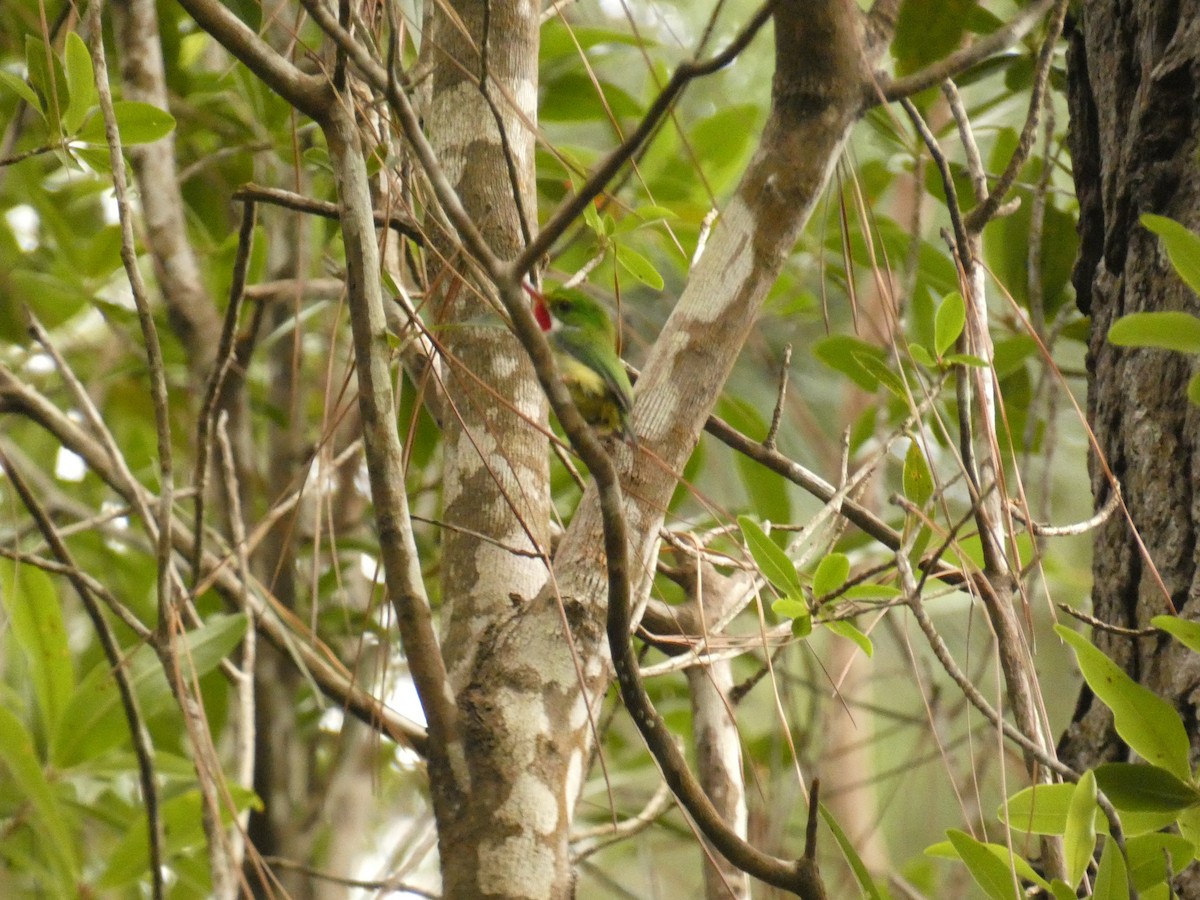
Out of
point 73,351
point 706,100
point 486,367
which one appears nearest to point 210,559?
point 486,367

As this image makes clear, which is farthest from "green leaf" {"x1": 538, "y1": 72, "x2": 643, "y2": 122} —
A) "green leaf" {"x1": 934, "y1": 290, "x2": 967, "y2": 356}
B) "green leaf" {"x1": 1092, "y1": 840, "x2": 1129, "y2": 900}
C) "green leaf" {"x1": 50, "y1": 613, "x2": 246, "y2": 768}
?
"green leaf" {"x1": 1092, "y1": 840, "x2": 1129, "y2": 900}

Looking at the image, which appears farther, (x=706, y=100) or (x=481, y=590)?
(x=706, y=100)

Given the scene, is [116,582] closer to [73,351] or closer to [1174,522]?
[73,351]

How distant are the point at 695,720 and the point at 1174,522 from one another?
749mm

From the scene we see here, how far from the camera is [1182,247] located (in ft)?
3.36

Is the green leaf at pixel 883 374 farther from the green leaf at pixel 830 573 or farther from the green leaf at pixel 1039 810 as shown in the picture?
the green leaf at pixel 1039 810

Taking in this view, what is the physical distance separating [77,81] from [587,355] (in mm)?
781

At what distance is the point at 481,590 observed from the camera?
1.37 m

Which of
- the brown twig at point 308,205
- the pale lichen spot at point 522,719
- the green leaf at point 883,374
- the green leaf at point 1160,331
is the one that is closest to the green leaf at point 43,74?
the brown twig at point 308,205

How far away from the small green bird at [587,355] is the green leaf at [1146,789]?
76cm

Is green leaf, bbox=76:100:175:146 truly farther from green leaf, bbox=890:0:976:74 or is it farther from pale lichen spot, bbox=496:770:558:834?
green leaf, bbox=890:0:976:74

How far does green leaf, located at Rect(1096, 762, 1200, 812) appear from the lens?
1106mm

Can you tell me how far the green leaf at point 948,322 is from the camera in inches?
52.1

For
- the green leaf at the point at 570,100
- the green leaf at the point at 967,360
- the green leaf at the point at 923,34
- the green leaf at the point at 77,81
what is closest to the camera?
the green leaf at the point at 967,360
